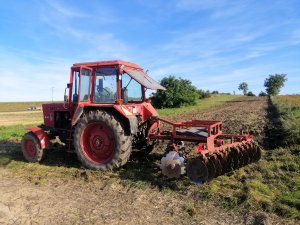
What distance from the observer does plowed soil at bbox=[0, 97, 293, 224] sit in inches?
199

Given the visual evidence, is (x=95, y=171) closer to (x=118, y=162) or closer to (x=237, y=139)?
(x=118, y=162)

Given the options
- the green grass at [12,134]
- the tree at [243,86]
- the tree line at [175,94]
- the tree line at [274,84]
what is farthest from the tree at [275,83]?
the green grass at [12,134]

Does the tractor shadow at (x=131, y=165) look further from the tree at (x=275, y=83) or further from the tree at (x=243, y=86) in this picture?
the tree at (x=243, y=86)

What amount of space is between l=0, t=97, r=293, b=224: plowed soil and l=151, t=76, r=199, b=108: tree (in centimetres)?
3373

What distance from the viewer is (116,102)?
7816mm

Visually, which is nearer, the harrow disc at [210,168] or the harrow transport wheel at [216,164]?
the harrow disc at [210,168]

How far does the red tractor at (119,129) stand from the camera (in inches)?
287

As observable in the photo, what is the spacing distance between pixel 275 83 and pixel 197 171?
392 feet

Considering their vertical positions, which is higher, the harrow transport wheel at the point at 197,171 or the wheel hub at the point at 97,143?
the wheel hub at the point at 97,143

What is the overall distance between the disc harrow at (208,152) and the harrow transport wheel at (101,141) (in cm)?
86

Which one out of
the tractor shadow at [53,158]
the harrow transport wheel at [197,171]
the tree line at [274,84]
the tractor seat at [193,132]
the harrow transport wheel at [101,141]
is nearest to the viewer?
the harrow transport wheel at [197,171]

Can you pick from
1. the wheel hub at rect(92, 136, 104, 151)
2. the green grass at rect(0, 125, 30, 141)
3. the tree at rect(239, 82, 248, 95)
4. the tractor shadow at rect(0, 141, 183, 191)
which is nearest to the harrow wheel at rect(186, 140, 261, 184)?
the tractor shadow at rect(0, 141, 183, 191)

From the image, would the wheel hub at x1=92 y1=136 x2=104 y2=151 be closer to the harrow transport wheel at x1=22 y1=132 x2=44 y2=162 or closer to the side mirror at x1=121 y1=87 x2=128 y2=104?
the side mirror at x1=121 y1=87 x2=128 y2=104

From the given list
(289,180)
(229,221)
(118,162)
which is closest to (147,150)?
(118,162)
